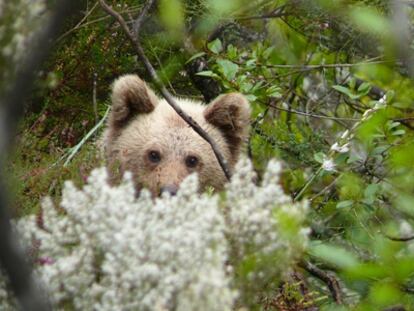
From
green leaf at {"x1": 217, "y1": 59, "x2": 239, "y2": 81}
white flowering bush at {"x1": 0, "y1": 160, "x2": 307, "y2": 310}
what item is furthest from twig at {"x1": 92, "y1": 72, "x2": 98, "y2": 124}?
white flowering bush at {"x1": 0, "y1": 160, "x2": 307, "y2": 310}

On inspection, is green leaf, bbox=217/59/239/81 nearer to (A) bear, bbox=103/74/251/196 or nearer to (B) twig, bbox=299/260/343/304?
(A) bear, bbox=103/74/251/196

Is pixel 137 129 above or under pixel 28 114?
under

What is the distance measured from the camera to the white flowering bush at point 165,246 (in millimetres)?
2498

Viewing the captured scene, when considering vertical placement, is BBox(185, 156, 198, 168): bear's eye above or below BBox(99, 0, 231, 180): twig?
below

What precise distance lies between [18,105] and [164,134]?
381 centimetres

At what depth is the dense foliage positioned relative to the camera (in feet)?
12.7

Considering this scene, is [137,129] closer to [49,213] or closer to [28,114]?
[28,114]

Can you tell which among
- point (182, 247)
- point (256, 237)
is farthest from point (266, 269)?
point (182, 247)

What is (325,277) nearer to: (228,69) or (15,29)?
(228,69)

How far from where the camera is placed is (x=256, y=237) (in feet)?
9.03

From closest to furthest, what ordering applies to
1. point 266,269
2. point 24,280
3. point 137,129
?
point 24,280 → point 266,269 → point 137,129

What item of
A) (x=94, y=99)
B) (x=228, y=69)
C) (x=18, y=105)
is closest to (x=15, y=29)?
(x=18, y=105)

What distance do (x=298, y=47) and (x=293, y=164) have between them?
85cm

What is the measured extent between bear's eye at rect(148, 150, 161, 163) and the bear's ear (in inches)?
10.9
